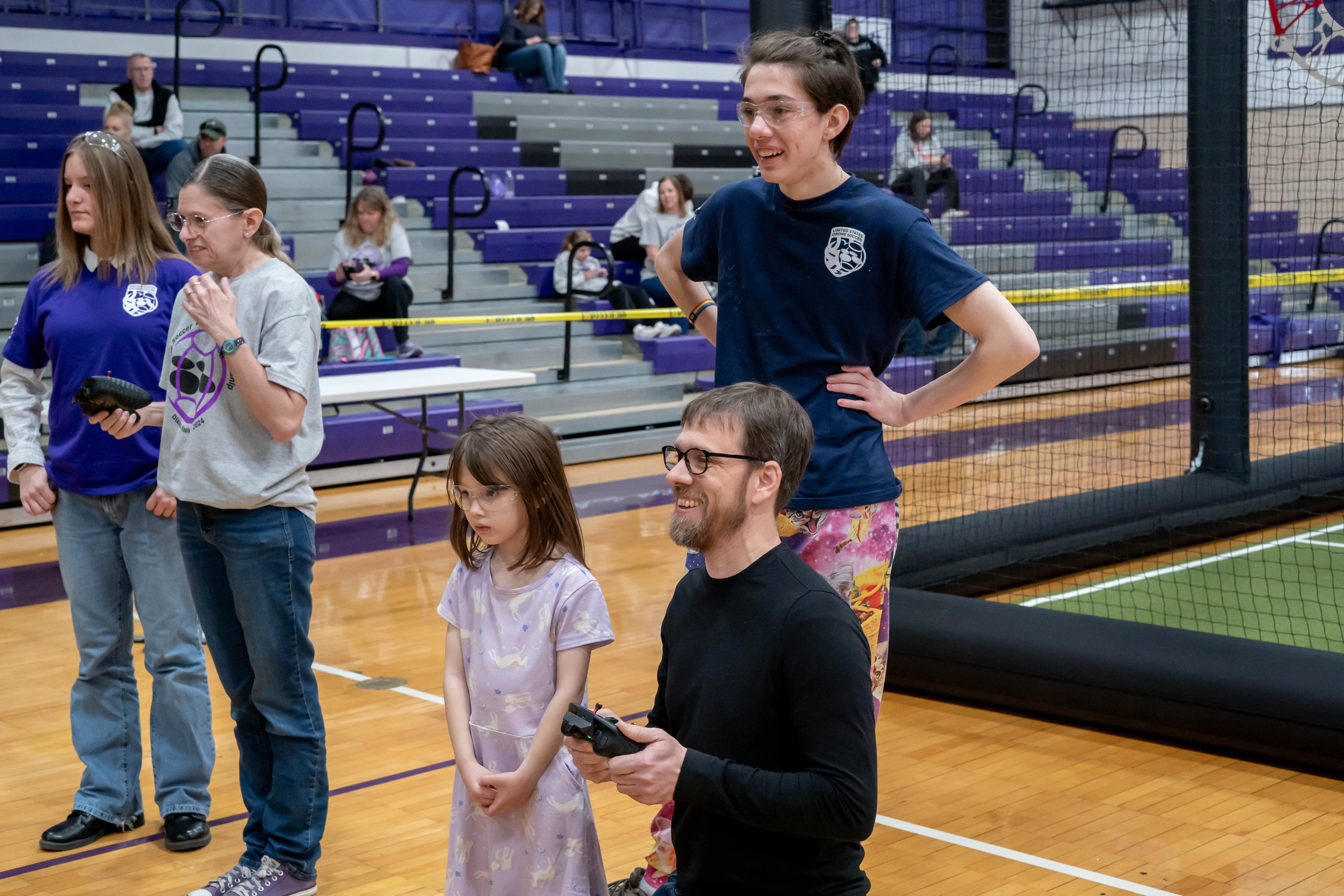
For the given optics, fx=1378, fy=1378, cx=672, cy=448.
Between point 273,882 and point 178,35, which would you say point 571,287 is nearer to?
point 178,35

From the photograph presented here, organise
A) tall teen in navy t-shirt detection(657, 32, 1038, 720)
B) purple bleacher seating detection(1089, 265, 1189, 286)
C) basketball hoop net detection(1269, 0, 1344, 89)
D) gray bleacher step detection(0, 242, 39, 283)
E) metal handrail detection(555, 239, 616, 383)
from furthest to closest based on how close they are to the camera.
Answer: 1. purple bleacher seating detection(1089, 265, 1189, 286)
2. metal handrail detection(555, 239, 616, 383)
3. gray bleacher step detection(0, 242, 39, 283)
4. basketball hoop net detection(1269, 0, 1344, 89)
5. tall teen in navy t-shirt detection(657, 32, 1038, 720)

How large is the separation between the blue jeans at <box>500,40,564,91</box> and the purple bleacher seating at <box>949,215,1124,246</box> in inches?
190

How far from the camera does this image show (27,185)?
976cm

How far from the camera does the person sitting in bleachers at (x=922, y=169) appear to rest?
9578 millimetres

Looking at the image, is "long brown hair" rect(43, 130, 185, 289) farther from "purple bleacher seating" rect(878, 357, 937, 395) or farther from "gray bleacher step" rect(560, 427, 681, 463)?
"purple bleacher seating" rect(878, 357, 937, 395)

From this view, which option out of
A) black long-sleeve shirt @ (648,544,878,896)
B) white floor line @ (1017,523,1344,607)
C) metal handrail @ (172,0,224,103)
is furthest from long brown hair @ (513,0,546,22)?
black long-sleeve shirt @ (648,544,878,896)

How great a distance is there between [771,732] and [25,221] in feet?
29.5

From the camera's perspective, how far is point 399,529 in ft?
24.0

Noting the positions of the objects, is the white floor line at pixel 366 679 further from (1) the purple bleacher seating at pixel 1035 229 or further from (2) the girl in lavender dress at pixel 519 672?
(1) the purple bleacher seating at pixel 1035 229

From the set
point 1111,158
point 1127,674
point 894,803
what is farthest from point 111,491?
point 1111,158

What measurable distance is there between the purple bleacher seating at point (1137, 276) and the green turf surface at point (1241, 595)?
6.33 m

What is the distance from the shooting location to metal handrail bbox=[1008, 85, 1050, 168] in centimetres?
1288

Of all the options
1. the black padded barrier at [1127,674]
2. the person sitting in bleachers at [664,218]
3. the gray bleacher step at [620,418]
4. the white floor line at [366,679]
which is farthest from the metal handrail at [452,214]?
the black padded barrier at [1127,674]

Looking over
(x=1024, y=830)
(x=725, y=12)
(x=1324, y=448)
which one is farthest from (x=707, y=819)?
(x=725, y=12)
